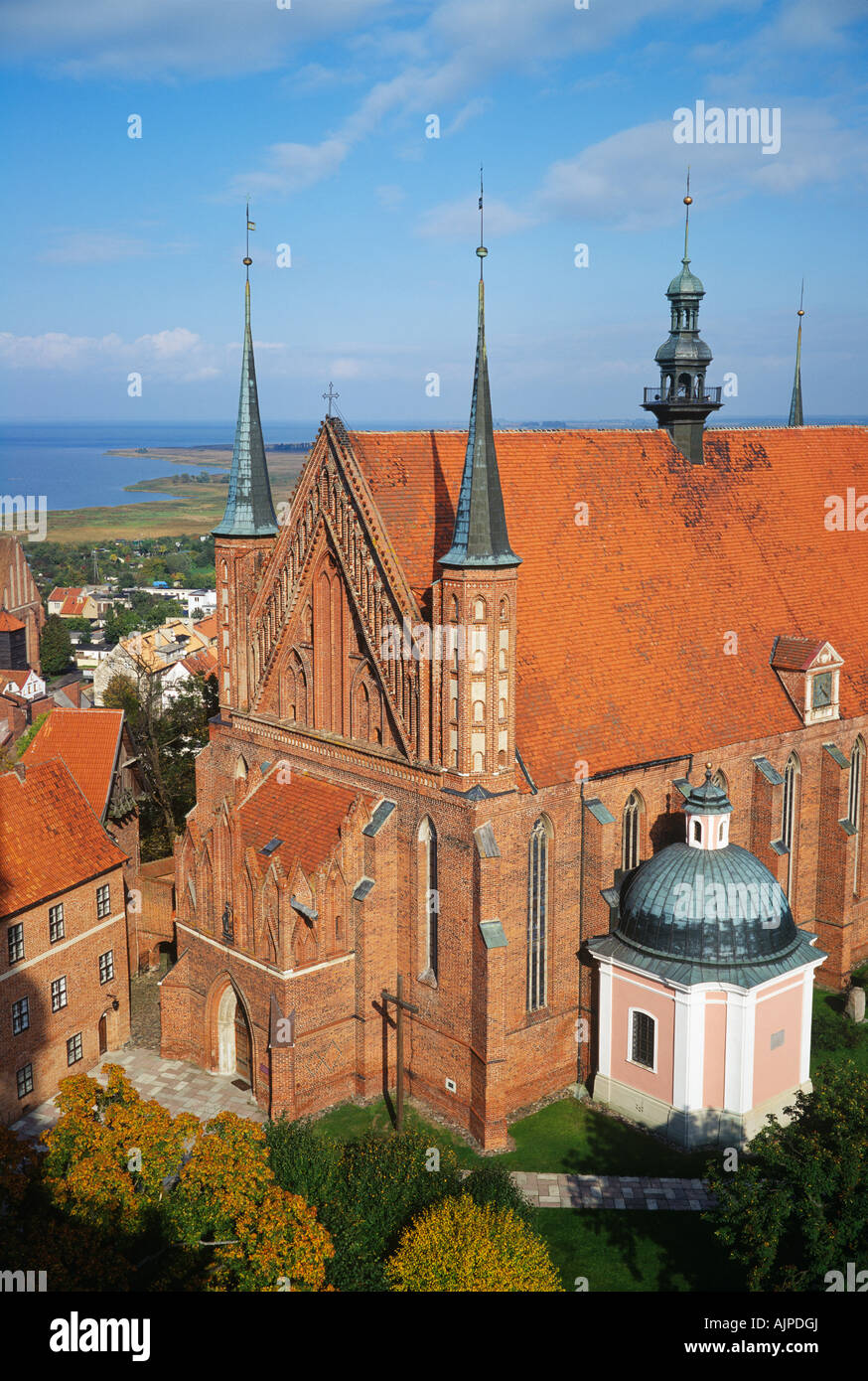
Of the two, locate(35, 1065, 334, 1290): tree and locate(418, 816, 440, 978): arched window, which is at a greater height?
locate(418, 816, 440, 978): arched window

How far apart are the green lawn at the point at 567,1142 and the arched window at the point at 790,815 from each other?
11.5 metres

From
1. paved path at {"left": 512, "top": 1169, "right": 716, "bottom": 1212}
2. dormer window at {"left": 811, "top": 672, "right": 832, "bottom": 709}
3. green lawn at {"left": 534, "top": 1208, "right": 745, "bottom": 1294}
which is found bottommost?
green lawn at {"left": 534, "top": 1208, "right": 745, "bottom": 1294}

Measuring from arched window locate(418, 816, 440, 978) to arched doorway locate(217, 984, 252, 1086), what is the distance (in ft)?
19.7

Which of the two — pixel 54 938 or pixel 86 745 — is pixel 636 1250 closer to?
pixel 54 938

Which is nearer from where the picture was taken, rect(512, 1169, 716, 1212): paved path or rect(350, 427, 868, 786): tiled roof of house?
rect(512, 1169, 716, 1212): paved path

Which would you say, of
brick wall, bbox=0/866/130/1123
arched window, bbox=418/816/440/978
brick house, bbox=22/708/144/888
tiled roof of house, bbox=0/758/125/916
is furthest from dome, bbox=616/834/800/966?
brick house, bbox=22/708/144/888

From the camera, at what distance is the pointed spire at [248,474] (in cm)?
3844

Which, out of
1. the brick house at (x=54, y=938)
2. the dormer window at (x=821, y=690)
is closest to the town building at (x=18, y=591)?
the brick house at (x=54, y=938)

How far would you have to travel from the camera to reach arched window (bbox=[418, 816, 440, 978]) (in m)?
33.1

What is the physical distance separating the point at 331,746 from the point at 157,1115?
13599 mm

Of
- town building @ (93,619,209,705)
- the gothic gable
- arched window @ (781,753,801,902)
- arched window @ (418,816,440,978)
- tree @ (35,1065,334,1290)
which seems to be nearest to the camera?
tree @ (35,1065,334,1290)

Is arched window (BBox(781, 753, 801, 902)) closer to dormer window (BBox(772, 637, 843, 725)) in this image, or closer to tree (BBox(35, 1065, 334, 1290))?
dormer window (BBox(772, 637, 843, 725))

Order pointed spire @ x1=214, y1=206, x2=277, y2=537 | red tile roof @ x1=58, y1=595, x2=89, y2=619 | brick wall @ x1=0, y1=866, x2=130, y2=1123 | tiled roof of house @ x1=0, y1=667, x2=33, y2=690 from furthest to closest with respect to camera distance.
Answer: red tile roof @ x1=58, y1=595, x2=89, y2=619 → tiled roof of house @ x1=0, y1=667, x2=33, y2=690 → pointed spire @ x1=214, y1=206, x2=277, y2=537 → brick wall @ x1=0, y1=866, x2=130, y2=1123

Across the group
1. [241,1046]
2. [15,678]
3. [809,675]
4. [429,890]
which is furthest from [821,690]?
[15,678]
